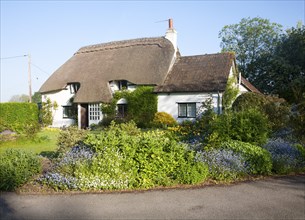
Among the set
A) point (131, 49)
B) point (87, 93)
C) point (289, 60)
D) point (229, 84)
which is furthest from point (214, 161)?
point (289, 60)

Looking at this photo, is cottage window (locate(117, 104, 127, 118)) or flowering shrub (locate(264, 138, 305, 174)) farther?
cottage window (locate(117, 104, 127, 118))

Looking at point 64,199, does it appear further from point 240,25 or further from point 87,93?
point 240,25

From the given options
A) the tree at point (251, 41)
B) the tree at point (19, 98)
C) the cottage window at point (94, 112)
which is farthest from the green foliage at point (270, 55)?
the tree at point (19, 98)

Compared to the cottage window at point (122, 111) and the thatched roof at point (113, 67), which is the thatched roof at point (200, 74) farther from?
the cottage window at point (122, 111)

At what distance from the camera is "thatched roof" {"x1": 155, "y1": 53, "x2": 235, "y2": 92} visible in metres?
21.1

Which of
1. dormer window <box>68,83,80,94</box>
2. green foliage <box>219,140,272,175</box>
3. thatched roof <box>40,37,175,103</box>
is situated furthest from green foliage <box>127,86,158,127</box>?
green foliage <box>219,140,272,175</box>

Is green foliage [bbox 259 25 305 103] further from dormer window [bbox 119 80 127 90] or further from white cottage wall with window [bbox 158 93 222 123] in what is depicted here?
dormer window [bbox 119 80 127 90]

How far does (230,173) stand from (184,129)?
381 cm

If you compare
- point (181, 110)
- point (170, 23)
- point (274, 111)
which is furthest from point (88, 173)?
point (170, 23)

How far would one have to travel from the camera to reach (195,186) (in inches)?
273

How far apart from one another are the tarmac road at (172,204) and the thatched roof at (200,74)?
14.6 meters

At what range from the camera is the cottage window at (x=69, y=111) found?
27631 millimetres

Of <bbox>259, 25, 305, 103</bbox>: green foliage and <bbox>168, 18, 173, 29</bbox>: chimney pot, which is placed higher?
<bbox>168, 18, 173, 29</bbox>: chimney pot

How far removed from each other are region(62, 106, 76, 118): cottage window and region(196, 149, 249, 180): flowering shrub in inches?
860
